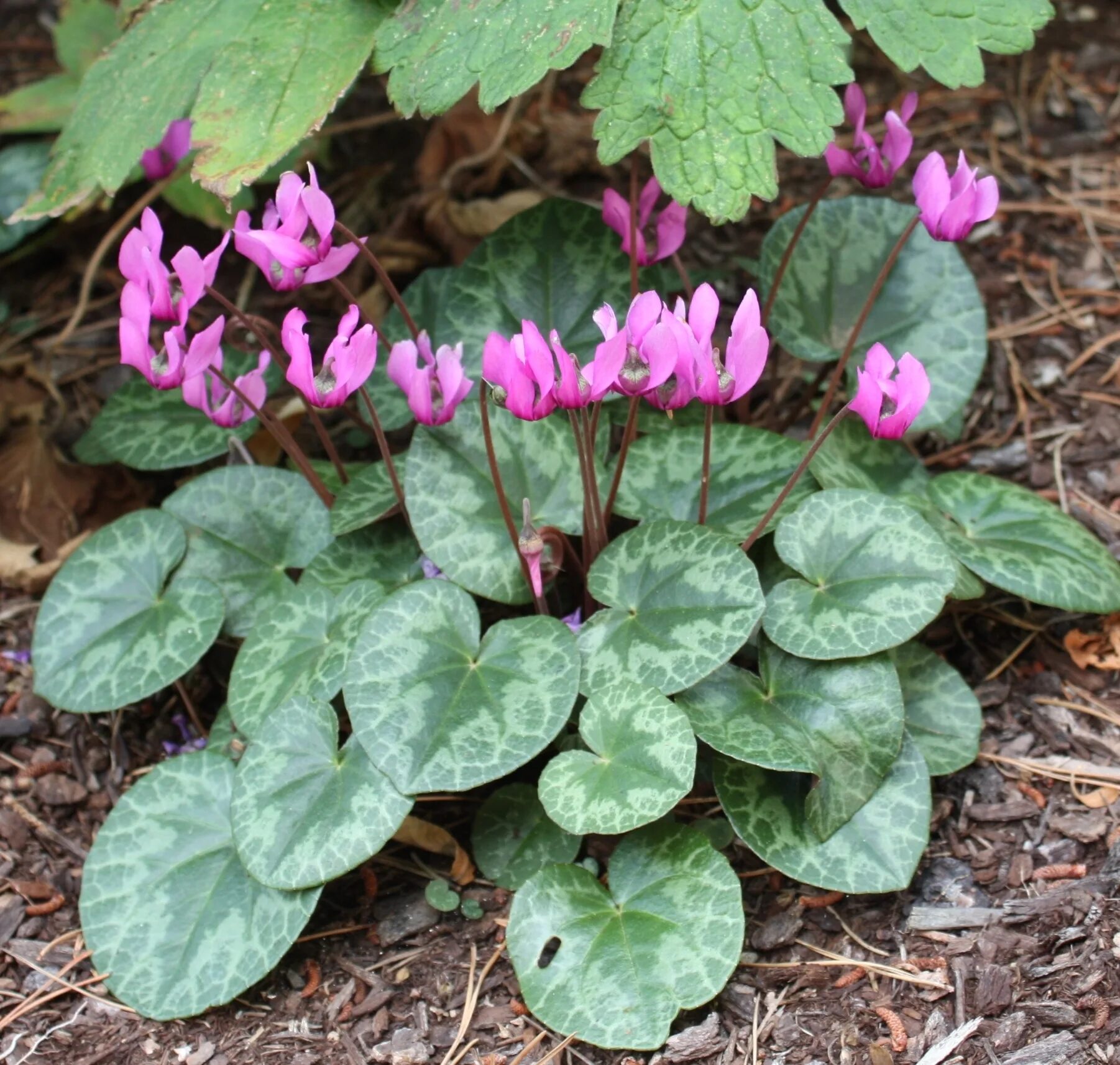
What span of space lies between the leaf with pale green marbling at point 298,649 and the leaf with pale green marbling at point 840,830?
1.98 ft

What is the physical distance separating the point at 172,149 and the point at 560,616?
109cm

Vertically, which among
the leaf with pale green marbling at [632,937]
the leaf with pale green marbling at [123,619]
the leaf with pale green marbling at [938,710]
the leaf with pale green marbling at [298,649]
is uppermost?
the leaf with pale green marbling at [123,619]

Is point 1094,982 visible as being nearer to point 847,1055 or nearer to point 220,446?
point 847,1055

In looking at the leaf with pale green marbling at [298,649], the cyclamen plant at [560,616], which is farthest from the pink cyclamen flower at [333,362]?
the leaf with pale green marbling at [298,649]

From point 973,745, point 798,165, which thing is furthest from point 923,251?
point 973,745

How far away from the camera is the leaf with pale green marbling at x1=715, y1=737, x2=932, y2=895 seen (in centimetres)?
174

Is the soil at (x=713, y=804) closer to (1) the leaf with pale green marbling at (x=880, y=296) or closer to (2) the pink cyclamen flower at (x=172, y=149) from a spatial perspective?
(1) the leaf with pale green marbling at (x=880, y=296)

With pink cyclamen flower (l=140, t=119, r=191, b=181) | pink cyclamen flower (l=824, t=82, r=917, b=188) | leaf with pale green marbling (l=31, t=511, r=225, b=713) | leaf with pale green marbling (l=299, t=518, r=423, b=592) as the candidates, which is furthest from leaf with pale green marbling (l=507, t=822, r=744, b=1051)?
pink cyclamen flower (l=140, t=119, r=191, b=181)

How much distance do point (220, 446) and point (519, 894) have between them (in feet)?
3.41

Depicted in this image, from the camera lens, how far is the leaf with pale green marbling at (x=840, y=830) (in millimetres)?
1738

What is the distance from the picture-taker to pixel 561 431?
209 cm

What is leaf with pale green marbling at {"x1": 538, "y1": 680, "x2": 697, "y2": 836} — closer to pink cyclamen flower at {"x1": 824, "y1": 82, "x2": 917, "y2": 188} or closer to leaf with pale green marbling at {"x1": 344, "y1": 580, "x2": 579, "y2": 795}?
leaf with pale green marbling at {"x1": 344, "y1": 580, "x2": 579, "y2": 795}

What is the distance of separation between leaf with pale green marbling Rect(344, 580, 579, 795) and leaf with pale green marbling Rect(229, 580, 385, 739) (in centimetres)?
10

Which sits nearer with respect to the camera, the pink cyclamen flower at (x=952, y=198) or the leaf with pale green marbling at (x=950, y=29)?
the pink cyclamen flower at (x=952, y=198)
